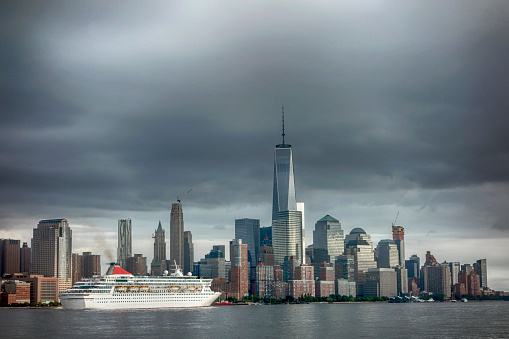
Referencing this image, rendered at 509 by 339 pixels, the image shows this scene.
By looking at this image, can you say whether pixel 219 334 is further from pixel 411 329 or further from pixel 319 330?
pixel 411 329

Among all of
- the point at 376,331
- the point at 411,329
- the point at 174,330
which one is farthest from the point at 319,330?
the point at 174,330

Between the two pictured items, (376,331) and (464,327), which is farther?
(464,327)

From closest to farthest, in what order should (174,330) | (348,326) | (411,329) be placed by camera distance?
(174,330)
(411,329)
(348,326)

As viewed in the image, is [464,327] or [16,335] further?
[464,327]

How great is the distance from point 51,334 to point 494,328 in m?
93.4

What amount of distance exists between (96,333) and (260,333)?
31524 mm

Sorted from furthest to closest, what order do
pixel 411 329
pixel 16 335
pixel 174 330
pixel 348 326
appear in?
pixel 348 326, pixel 411 329, pixel 174 330, pixel 16 335

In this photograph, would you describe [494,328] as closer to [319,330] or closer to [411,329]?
[411,329]

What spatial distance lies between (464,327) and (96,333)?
8040cm

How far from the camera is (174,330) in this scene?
442 ft

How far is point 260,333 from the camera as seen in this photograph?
13225 centimetres

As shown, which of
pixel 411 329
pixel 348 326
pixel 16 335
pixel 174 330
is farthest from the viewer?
pixel 348 326

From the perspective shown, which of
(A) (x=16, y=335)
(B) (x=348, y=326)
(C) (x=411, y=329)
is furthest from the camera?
(B) (x=348, y=326)

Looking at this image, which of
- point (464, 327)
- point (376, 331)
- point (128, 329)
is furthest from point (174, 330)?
point (464, 327)
